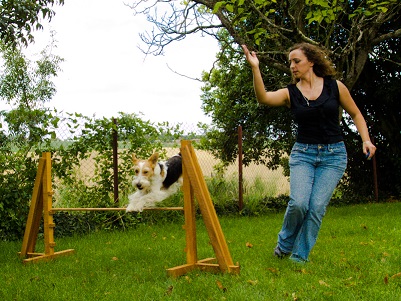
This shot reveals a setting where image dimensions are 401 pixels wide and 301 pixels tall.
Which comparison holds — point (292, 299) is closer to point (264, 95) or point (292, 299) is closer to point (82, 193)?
point (264, 95)

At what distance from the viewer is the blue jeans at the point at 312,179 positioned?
4.76 metres

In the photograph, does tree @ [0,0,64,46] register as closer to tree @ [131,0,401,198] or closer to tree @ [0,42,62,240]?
tree @ [0,42,62,240]

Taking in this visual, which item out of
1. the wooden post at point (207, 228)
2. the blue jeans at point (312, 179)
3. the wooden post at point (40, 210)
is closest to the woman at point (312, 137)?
the blue jeans at point (312, 179)

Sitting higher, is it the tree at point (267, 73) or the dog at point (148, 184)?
the tree at point (267, 73)

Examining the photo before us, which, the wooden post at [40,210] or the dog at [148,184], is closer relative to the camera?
the dog at [148,184]

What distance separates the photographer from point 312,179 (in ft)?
15.8

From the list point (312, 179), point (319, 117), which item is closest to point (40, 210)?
point (312, 179)

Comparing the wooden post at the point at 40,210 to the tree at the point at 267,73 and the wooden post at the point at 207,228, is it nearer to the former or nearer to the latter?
the wooden post at the point at 207,228

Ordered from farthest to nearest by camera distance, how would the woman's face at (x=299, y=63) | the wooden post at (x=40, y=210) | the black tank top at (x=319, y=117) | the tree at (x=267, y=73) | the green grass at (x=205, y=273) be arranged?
the tree at (x=267, y=73) < the wooden post at (x=40, y=210) < the woman's face at (x=299, y=63) < the black tank top at (x=319, y=117) < the green grass at (x=205, y=273)

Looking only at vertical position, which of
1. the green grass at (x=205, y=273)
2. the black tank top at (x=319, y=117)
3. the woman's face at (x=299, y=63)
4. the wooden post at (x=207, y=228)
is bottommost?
the green grass at (x=205, y=273)

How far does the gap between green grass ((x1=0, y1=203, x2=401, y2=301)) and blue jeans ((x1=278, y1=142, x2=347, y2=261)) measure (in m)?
0.45

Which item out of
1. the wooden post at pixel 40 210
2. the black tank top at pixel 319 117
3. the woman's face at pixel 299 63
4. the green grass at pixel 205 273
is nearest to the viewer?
the green grass at pixel 205 273

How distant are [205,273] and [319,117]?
5.52 feet

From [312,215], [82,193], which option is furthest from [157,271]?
[82,193]
